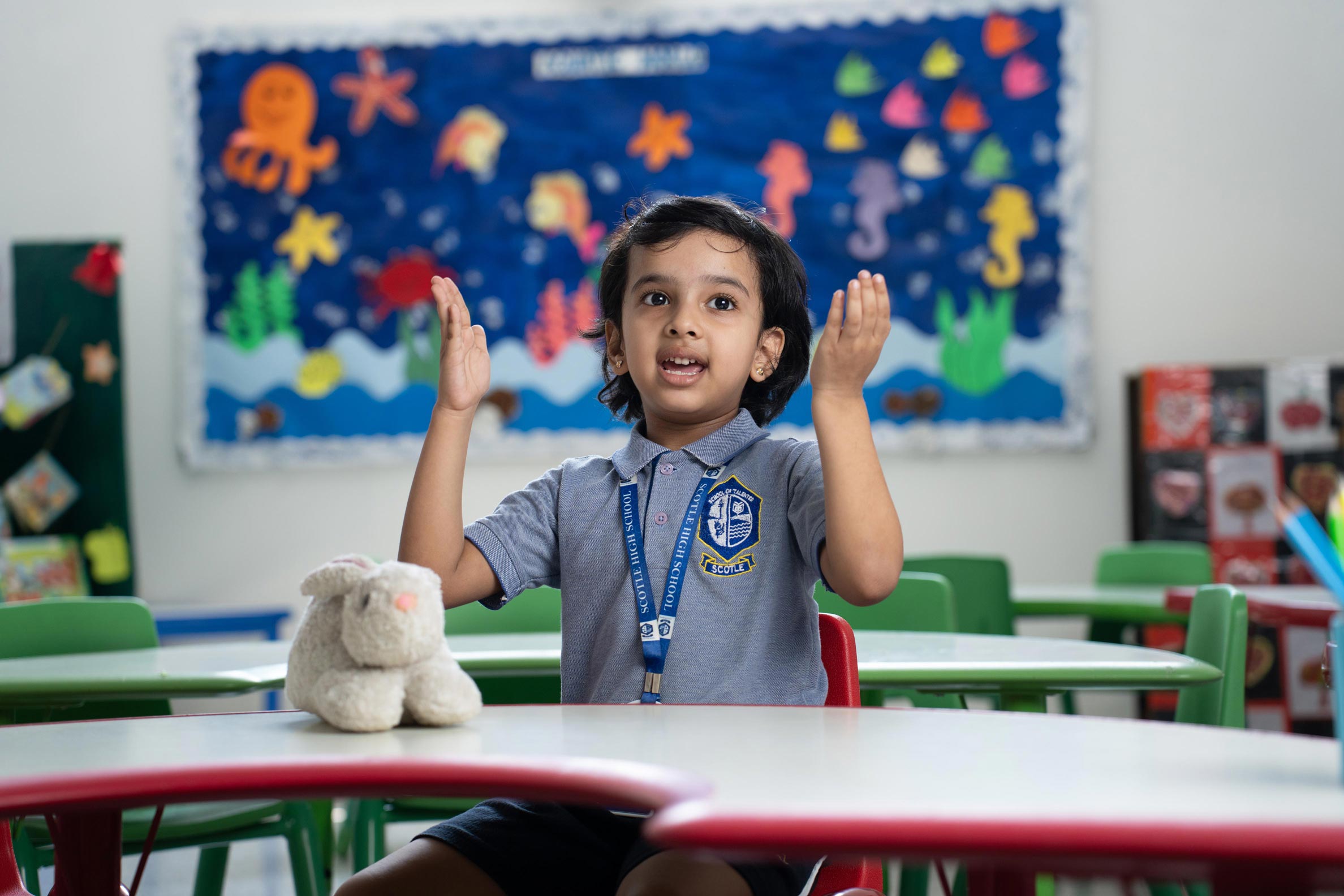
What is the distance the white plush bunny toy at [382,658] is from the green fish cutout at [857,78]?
12.3 ft

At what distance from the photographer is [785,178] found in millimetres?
4363

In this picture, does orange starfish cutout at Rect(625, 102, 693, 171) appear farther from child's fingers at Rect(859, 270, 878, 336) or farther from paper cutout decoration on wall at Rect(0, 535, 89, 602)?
child's fingers at Rect(859, 270, 878, 336)

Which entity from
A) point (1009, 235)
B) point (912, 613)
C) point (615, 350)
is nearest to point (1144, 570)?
point (1009, 235)

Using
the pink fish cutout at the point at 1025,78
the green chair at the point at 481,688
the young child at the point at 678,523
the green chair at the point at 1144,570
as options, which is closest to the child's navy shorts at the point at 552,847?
the young child at the point at 678,523

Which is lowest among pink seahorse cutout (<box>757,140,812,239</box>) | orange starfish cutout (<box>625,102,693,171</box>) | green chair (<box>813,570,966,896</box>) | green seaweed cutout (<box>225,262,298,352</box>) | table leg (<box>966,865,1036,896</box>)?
table leg (<box>966,865,1036,896</box>)

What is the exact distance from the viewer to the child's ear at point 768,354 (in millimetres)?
1481

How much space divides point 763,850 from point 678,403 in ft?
2.86

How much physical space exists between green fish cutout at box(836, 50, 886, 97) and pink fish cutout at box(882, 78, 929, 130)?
6 cm

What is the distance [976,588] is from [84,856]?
78.3 inches

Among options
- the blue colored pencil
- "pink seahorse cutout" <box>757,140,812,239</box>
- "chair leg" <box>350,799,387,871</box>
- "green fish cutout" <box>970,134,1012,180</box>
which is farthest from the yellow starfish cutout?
the blue colored pencil

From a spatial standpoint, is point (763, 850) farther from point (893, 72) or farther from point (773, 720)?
point (893, 72)

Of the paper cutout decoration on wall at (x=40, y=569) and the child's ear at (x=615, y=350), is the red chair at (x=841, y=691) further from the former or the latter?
the paper cutout decoration on wall at (x=40, y=569)

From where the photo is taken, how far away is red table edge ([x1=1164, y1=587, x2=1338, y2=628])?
7.94 ft

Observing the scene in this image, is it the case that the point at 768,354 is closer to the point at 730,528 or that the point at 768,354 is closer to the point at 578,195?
the point at 730,528
